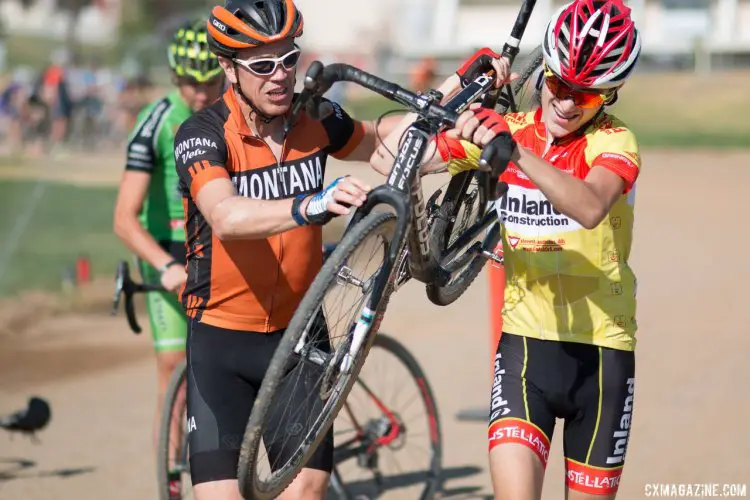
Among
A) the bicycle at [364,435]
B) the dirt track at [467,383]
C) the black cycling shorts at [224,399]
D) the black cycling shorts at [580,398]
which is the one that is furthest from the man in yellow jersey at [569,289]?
the dirt track at [467,383]

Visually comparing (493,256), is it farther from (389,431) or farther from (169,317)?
(169,317)

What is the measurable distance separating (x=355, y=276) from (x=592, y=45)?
4.00ft

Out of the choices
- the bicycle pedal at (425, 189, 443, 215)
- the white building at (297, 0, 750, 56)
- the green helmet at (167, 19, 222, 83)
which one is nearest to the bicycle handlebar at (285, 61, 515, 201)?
the bicycle pedal at (425, 189, 443, 215)

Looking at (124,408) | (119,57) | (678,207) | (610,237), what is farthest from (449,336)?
(119,57)

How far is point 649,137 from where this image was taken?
3209cm

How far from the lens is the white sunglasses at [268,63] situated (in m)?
4.67

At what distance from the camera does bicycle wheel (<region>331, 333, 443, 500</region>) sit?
6.84 metres

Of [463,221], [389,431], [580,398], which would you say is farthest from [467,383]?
[580,398]

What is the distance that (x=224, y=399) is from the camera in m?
4.83

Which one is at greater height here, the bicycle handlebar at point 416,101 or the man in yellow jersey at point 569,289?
the bicycle handlebar at point 416,101

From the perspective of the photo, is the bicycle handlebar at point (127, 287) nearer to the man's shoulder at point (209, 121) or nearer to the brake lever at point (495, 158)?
the man's shoulder at point (209, 121)

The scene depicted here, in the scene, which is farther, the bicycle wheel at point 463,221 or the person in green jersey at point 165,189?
the person in green jersey at point 165,189

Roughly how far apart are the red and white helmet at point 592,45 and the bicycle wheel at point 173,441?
2.93 m

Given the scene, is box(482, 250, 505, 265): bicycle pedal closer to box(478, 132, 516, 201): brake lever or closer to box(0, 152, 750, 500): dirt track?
box(478, 132, 516, 201): brake lever
